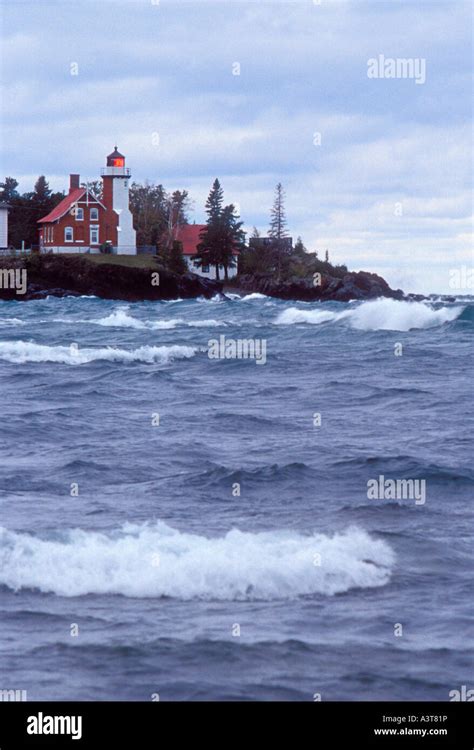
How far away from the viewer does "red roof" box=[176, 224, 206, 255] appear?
11819cm

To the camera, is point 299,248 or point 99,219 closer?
point 99,219

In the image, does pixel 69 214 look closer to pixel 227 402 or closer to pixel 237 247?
pixel 237 247

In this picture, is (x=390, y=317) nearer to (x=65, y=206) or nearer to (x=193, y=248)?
(x=65, y=206)

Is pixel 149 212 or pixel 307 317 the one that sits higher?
pixel 149 212

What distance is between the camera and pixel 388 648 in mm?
8477

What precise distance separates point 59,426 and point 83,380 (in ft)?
23.2

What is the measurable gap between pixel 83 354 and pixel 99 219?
241 ft

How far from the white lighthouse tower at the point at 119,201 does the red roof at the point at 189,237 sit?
568 inches

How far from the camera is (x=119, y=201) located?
4016 inches

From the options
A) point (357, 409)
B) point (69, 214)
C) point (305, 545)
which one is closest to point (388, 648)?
point (305, 545)


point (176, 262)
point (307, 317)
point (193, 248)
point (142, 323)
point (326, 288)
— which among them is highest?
point (193, 248)

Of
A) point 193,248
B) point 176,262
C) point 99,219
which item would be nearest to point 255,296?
point 176,262

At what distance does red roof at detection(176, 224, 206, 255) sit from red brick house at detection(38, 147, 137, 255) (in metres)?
14.7

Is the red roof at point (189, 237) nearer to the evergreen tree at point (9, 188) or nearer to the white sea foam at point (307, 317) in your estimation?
the evergreen tree at point (9, 188)
